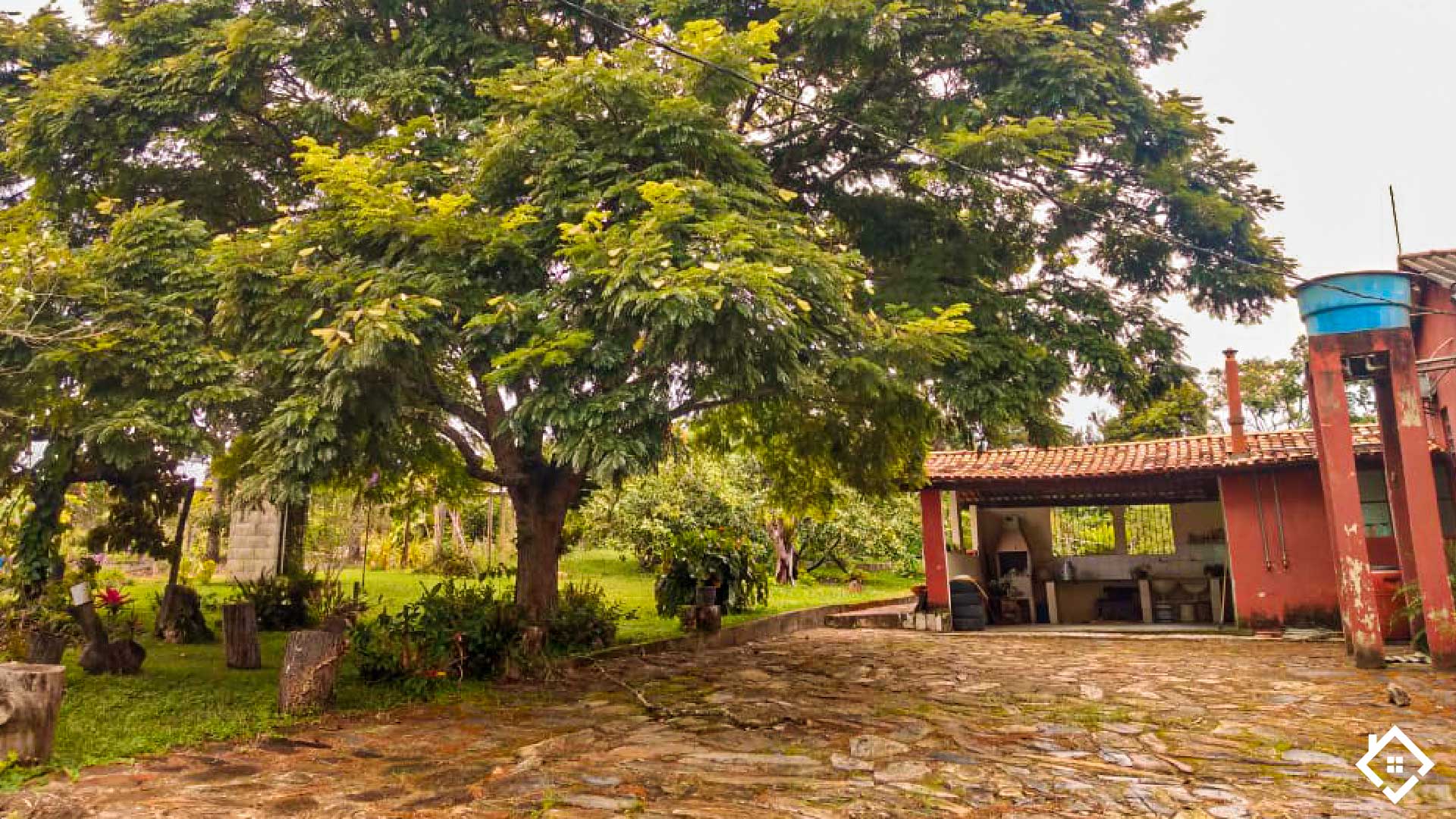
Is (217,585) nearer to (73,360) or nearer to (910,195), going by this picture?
(73,360)

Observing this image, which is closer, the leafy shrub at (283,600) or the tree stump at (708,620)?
the leafy shrub at (283,600)

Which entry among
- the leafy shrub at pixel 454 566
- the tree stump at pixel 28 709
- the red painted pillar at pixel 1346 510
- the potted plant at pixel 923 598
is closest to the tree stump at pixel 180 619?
the tree stump at pixel 28 709

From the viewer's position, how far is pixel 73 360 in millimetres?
6707

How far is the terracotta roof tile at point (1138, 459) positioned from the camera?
44.4 feet

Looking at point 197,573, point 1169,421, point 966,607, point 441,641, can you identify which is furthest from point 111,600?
point 1169,421

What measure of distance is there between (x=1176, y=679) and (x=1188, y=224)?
15.4 feet

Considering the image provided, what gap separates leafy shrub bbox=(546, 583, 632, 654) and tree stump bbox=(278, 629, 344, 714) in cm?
280

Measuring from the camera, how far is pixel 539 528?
10.4 meters

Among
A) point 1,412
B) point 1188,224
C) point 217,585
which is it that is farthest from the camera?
point 217,585

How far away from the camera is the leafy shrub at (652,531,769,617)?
1485 centimetres

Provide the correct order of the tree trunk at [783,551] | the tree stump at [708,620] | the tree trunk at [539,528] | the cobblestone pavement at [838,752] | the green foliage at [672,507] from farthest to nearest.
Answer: the tree trunk at [783,551] → the green foliage at [672,507] → the tree stump at [708,620] → the tree trunk at [539,528] → the cobblestone pavement at [838,752]

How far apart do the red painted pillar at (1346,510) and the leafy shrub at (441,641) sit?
881cm

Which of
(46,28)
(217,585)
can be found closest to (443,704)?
(46,28)

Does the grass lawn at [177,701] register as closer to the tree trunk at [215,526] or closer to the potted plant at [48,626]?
the potted plant at [48,626]
